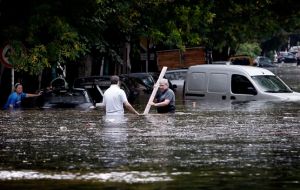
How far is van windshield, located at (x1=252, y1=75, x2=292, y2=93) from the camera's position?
94.6ft

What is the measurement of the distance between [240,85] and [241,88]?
3.7 inches

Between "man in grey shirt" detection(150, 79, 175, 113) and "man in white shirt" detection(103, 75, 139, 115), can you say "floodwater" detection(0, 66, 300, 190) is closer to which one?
→ "man in grey shirt" detection(150, 79, 175, 113)

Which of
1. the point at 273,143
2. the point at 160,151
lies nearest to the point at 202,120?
the point at 273,143

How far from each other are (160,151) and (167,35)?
27.0 meters

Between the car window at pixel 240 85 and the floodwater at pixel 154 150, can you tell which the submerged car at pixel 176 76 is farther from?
the floodwater at pixel 154 150

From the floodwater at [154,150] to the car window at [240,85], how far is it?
2.41 m

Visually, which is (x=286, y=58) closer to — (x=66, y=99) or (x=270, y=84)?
(x=270, y=84)

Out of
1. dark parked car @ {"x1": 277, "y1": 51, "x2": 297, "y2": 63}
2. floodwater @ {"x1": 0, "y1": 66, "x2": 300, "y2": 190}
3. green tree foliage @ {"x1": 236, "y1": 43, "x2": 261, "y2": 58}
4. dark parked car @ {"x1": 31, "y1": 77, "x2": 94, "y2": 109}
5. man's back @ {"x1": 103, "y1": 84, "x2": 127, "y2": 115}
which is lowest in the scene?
floodwater @ {"x1": 0, "y1": 66, "x2": 300, "y2": 190}

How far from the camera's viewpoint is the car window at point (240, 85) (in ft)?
94.4

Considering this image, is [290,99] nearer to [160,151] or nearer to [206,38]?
[160,151]

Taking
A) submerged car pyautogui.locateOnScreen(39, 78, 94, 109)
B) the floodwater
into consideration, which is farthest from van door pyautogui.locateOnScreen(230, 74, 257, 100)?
submerged car pyautogui.locateOnScreen(39, 78, 94, 109)

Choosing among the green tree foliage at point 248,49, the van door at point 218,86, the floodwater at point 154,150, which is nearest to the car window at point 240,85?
the van door at point 218,86

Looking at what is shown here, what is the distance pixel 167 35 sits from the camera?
42688mm

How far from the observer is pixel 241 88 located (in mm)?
28906
